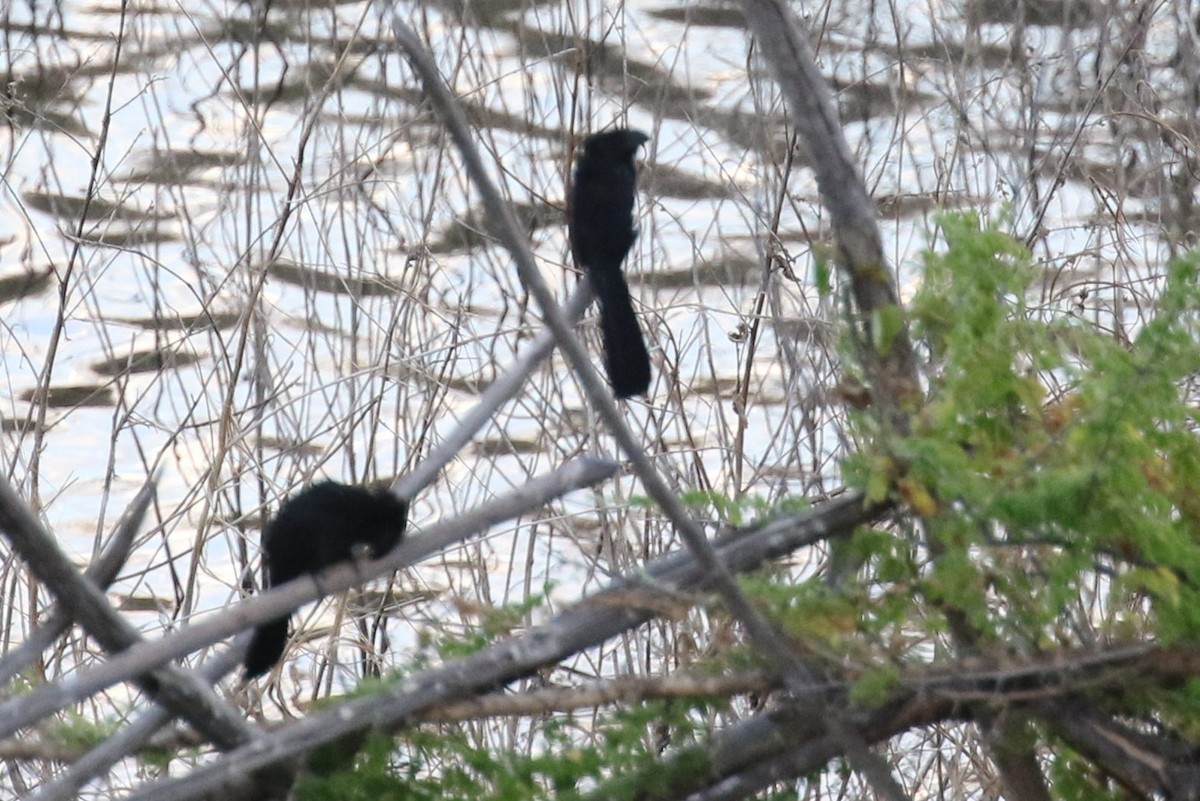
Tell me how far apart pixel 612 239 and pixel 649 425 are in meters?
1.37

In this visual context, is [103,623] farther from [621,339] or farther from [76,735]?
[621,339]

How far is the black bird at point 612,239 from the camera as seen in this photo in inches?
59.0

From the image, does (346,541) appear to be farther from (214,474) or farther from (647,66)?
(647,66)

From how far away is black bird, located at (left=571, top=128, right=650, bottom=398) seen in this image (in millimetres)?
1499

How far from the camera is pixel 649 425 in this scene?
114 inches

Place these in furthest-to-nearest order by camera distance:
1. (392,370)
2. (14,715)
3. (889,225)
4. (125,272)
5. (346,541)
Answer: (125,272), (889,225), (392,370), (346,541), (14,715)

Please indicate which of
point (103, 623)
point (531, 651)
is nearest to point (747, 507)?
point (531, 651)

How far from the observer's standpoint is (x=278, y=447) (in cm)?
298

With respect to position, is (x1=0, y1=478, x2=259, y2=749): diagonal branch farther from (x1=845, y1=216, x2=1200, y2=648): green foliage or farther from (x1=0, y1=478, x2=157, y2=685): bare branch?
(x1=845, y1=216, x2=1200, y2=648): green foliage

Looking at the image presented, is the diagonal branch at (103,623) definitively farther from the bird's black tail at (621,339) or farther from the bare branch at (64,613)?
the bird's black tail at (621,339)

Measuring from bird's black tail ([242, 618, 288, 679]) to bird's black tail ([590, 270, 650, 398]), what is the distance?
40cm

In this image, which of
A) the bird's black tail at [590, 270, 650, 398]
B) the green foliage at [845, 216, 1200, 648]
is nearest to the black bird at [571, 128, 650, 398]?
the bird's black tail at [590, 270, 650, 398]

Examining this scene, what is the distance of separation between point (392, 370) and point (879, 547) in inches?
73.4

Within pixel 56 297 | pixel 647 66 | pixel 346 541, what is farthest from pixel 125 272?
pixel 346 541
